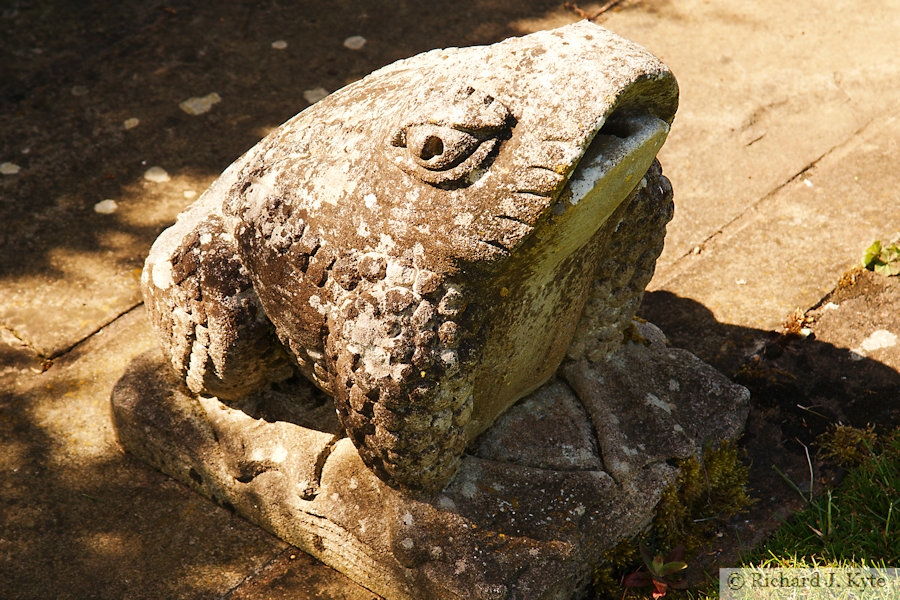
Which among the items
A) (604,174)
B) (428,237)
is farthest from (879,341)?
(428,237)

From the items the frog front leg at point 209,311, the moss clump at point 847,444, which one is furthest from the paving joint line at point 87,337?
the moss clump at point 847,444

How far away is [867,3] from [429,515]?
4552 mm

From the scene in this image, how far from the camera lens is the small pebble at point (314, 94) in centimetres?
452

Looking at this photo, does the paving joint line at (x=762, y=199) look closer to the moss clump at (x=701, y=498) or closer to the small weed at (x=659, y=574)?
the moss clump at (x=701, y=498)

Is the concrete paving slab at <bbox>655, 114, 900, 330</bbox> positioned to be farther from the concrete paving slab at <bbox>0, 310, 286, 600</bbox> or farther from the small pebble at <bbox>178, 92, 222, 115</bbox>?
the small pebble at <bbox>178, 92, 222, 115</bbox>

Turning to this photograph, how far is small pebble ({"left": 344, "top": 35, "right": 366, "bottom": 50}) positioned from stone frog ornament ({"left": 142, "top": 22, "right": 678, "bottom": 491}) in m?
2.69

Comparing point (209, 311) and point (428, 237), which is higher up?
point (428, 237)

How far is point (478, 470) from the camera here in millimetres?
→ 2393

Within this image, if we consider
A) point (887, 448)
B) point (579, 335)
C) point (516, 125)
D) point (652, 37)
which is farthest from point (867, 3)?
point (516, 125)

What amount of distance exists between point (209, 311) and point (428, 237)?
0.75m

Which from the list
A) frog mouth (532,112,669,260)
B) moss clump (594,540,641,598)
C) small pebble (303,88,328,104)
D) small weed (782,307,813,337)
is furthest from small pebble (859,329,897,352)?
small pebble (303,88,328,104)

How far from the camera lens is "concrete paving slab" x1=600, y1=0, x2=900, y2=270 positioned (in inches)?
154

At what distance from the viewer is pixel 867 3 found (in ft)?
16.9

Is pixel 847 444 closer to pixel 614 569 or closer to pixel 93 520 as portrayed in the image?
pixel 614 569
